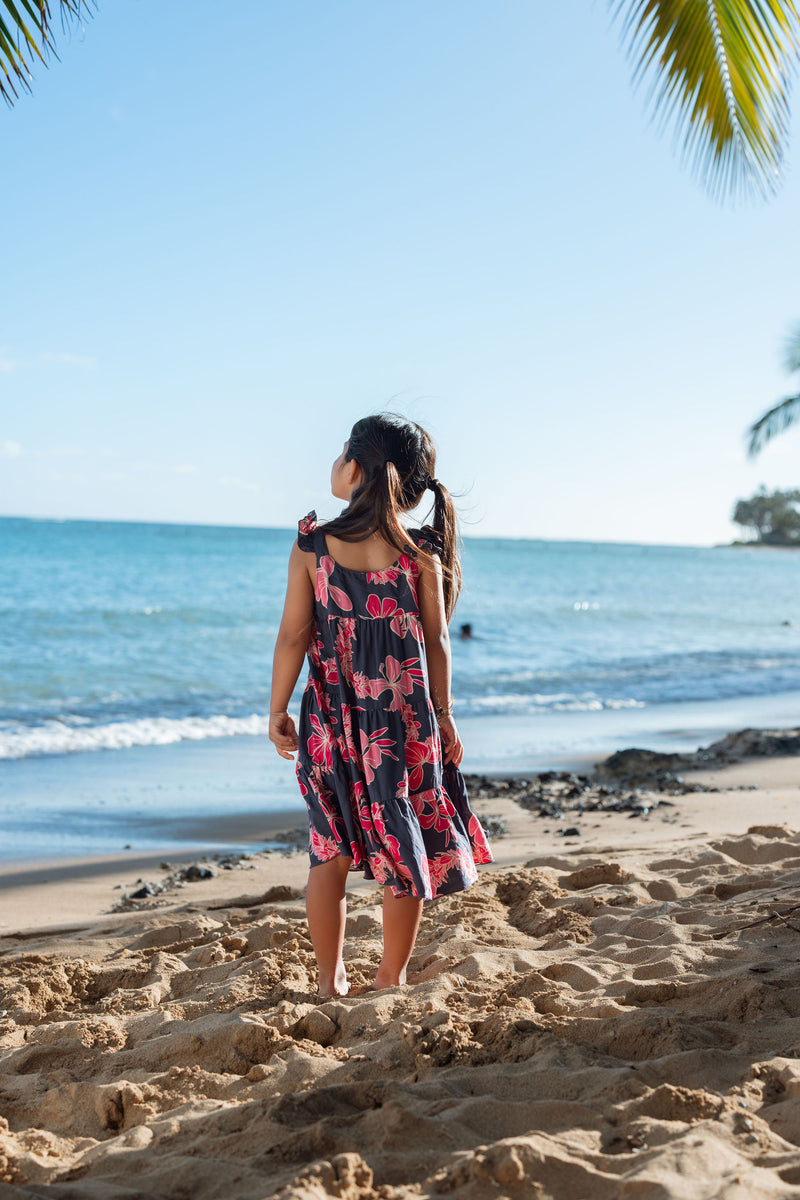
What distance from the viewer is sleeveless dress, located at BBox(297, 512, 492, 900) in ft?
8.91

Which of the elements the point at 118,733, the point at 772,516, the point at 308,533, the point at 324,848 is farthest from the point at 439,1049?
the point at 772,516

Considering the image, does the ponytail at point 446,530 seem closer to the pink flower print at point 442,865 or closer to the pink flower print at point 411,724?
the pink flower print at point 411,724

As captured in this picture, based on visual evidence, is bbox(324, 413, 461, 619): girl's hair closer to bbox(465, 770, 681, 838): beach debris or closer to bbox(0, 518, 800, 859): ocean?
bbox(465, 770, 681, 838): beach debris

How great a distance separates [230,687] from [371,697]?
1073 cm

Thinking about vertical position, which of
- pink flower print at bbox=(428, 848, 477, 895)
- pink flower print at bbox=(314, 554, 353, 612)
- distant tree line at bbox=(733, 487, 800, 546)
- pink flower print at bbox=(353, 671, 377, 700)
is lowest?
pink flower print at bbox=(428, 848, 477, 895)

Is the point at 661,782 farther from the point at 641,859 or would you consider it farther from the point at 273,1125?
the point at 273,1125

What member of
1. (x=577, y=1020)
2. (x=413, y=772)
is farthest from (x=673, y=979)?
(x=413, y=772)

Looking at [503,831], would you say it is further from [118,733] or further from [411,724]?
[118,733]

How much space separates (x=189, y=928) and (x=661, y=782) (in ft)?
14.7

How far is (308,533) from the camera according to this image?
280cm

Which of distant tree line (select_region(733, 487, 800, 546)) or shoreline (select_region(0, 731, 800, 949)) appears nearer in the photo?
shoreline (select_region(0, 731, 800, 949))

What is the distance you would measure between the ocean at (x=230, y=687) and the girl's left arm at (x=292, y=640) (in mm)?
3426

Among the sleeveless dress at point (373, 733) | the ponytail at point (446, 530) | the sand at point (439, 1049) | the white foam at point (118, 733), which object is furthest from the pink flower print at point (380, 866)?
the white foam at point (118, 733)

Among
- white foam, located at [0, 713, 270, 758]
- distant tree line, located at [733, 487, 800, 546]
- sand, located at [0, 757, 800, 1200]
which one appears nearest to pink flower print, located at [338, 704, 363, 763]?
sand, located at [0, 757, 800, 1200]
